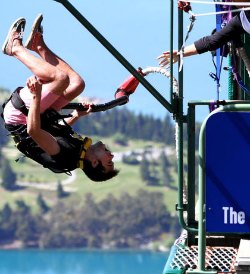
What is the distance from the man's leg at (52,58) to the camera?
13.8 m

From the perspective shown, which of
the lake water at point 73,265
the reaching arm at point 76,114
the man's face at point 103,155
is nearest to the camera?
the man's face at point 103,155

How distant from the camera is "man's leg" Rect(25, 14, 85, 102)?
545 inches

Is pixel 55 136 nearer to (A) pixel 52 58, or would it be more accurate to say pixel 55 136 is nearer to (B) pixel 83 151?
(B) pixel 83 151

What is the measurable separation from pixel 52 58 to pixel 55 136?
72 cm

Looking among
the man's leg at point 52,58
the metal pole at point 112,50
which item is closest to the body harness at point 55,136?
the man's leg at point 52,58

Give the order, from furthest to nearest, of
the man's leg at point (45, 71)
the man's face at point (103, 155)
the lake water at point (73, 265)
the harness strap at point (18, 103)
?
the lake water at point (73, 265) → the man's face at point (103, 155) → the harness strap at point (18, 103) → the man's leg at point (45, 71)

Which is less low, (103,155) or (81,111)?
(81,111)

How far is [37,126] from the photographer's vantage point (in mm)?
13531

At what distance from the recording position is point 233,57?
16.0m

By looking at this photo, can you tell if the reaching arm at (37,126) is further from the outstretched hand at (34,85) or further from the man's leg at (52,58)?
the man's leg at (52,58)

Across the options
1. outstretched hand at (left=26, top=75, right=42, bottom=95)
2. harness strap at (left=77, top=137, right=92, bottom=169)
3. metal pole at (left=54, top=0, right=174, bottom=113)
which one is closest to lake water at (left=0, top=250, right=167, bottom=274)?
metal pole at (left=54, top=0, right=174, bottom=113)

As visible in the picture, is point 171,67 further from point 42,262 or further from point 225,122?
point 42,262

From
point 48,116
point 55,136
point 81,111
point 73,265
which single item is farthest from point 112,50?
point 73,265

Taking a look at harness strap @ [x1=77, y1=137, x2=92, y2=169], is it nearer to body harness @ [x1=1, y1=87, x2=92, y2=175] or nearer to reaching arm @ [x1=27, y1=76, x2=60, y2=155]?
body harness @ [x1=1, y1=87, x2=92, y2=175]
